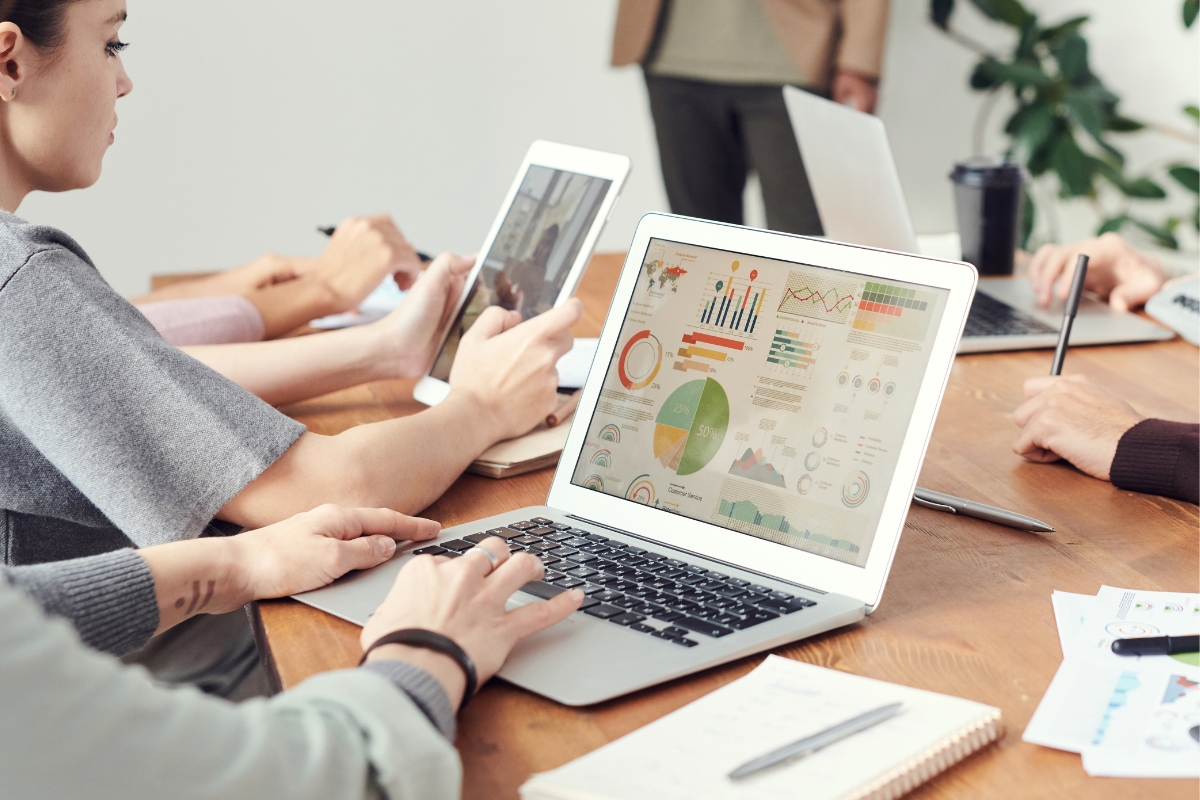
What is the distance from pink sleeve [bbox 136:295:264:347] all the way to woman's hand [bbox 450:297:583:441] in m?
0.44

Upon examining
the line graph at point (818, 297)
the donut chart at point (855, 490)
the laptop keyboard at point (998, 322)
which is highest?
the line graph at point (818, 297)

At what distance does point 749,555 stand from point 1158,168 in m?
3.06

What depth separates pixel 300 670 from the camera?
2.15 ft

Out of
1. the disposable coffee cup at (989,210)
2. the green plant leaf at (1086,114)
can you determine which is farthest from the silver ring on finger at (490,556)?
the green plant leaf at (1086,114)

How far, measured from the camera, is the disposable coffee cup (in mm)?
1632

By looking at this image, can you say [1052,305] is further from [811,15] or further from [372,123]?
[372,123]

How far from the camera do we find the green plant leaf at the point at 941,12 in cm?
328

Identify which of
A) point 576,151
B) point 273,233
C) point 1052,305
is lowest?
point 273,233

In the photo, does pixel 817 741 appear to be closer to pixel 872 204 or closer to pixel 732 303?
pixel 732 303

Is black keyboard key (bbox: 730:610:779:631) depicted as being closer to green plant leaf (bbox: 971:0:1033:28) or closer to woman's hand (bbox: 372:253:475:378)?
woman's hand (bbox: 372:253:475:378)

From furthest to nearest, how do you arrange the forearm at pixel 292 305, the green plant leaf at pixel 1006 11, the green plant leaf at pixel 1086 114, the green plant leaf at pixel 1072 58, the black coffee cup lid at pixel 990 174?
the green plant leaf at pixel 1006 11
the green plant leaf at pixel 1072 58
the green plant leaf at pixel 1086 114
the black coffee cup lid at pixel 990 174
the forearm at pixel 292 305

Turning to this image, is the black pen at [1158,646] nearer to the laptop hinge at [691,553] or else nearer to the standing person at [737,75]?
the laptop hinge at [691,553]

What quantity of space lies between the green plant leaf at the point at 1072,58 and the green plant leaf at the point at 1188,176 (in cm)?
39

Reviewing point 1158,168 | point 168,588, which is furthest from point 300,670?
point 1158,168
